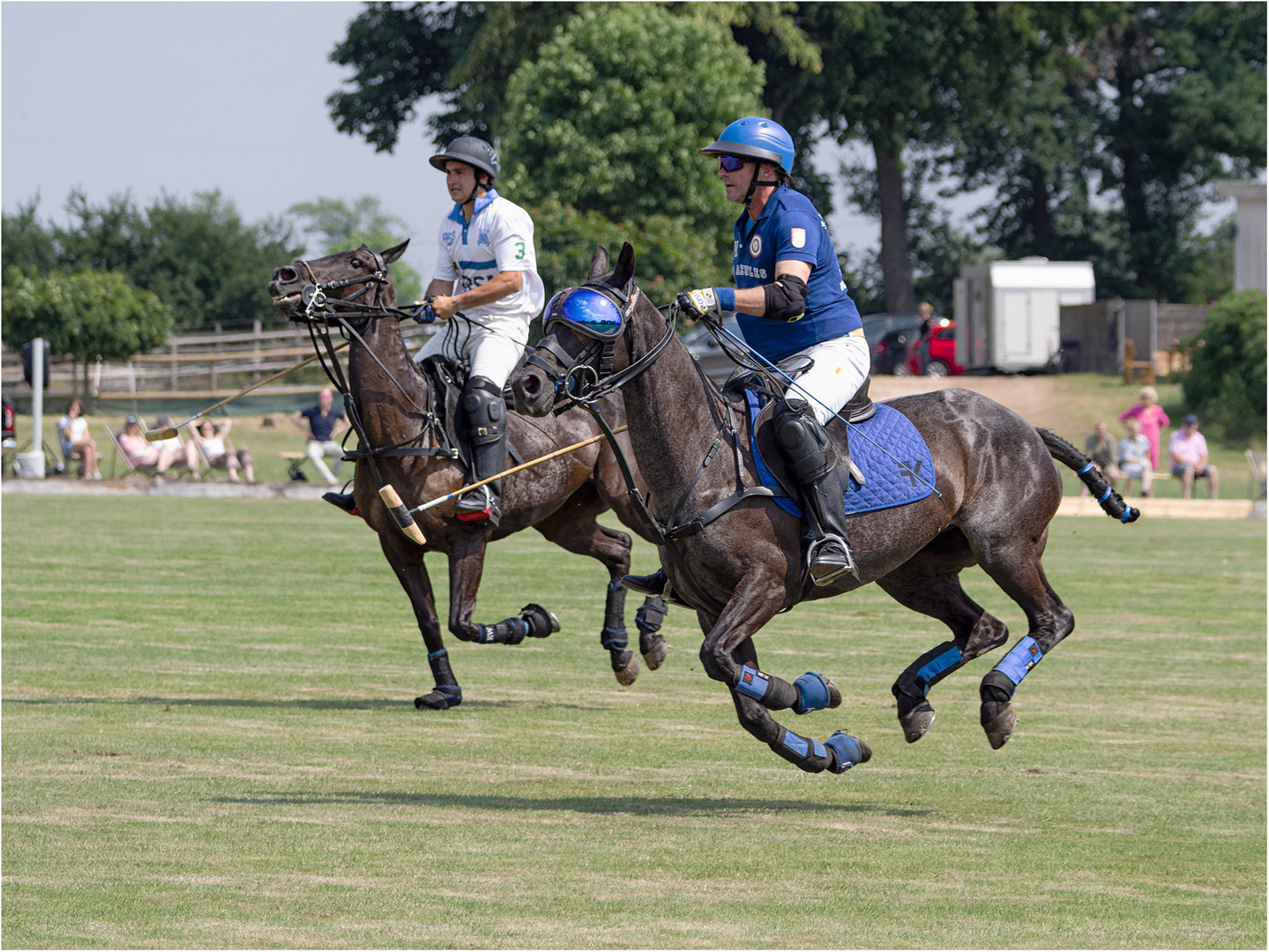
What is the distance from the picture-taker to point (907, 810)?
28.7 ft

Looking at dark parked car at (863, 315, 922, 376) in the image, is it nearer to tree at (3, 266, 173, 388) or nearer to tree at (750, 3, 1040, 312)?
tree at (750, 3, 1040, 312)

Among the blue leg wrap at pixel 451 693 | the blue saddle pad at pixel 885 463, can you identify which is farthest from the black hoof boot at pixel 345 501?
the blue saddle pad at pixel 885 463

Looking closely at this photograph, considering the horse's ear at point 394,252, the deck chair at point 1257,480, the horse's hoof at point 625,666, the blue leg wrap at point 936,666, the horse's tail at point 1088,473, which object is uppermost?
the horse's ear at point 394,252

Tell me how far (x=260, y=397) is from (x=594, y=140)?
394 inches

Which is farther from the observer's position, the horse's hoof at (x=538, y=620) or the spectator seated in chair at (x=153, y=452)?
the spectator seated in chair at (x=153, y=452)

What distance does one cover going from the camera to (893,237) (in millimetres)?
55656

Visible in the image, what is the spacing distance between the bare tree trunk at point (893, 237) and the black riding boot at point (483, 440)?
4472cm

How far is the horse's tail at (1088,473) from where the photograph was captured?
9.28 m

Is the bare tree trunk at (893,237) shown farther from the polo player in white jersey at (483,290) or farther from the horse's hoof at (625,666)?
the horse's hoof at (625,666)

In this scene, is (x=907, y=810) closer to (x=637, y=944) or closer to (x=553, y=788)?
(x=553, y=788)

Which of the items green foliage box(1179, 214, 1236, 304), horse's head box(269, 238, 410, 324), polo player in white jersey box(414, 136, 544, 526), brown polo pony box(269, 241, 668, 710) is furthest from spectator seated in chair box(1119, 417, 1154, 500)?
green foliage box(1179, 214, 1236, 304)

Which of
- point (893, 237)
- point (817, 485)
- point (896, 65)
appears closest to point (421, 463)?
point (817, 485)

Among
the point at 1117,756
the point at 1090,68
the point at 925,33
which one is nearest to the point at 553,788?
the point at 1117,756

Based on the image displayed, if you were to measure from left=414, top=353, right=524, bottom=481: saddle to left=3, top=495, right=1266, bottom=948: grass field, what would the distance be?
164cm
